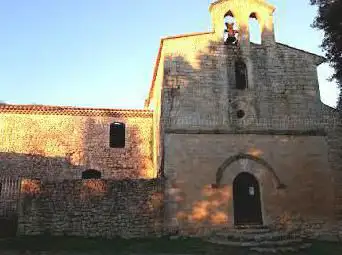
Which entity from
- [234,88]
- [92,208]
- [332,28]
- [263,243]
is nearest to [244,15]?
[234,88]

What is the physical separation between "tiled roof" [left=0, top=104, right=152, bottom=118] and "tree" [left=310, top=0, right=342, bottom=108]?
9.46 m

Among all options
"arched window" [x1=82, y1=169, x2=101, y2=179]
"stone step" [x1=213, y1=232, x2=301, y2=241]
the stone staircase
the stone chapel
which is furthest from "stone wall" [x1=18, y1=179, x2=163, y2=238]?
"arched window" [x1=82, y1=169, x2=101, y2=179]

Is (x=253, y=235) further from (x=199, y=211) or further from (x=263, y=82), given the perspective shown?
(x=263, y=82)

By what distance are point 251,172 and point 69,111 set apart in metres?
9.55

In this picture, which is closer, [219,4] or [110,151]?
[219,4]

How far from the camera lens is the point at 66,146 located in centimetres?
1848

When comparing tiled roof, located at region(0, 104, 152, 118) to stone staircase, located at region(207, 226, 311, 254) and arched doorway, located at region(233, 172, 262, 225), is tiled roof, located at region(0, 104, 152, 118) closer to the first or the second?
arched doorway, located at region(233, 172, 262, 225)

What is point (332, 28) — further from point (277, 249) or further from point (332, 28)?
point (277, 249)

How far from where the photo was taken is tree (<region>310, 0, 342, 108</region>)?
12.0m

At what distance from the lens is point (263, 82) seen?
50.5 feet

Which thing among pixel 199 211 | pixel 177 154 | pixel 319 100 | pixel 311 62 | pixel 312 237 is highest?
pixel 311 62

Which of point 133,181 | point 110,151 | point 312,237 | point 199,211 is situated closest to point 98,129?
point 110,151

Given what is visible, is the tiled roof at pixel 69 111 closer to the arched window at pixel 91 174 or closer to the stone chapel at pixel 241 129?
the arched window at pixel 91 174

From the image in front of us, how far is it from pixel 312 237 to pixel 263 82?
6096 mm
